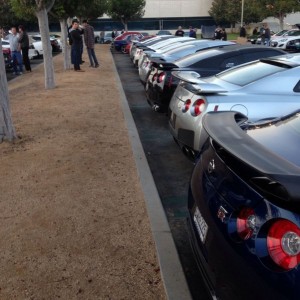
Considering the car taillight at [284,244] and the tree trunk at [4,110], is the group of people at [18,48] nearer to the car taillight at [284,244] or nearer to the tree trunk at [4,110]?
the tree trunk at [4,110]

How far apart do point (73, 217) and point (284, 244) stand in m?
2.51

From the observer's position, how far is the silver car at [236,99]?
15.6 feet

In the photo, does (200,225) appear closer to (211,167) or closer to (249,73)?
(211,167)

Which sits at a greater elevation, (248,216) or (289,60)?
(289,60)

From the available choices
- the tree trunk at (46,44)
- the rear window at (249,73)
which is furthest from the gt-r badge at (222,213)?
the tree trunk at (46,44)

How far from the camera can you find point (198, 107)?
477 centimetres

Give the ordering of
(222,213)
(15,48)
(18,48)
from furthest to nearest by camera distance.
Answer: (18,48), (15,48), (222,213)

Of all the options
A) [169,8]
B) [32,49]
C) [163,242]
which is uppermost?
[169,8]

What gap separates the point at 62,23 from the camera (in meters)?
17.3

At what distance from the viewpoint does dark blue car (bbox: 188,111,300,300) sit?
172 centimetres

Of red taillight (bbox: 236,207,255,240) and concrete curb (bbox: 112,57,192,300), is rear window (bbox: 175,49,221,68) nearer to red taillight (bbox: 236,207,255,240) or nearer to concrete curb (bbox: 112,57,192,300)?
concrete curb (bbox: 112,57,192,300)

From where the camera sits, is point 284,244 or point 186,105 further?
point 186,105

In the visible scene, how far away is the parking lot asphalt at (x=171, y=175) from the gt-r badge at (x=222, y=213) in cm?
104

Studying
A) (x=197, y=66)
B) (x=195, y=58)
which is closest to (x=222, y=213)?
(x=197, y=66)
